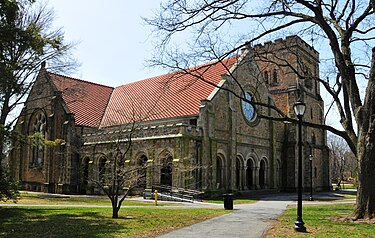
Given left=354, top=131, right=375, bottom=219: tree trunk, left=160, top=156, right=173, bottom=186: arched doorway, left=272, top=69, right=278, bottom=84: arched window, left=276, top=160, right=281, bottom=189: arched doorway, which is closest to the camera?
left=354, top=131, right=375, bottom=219: tree trunk

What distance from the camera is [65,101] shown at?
39.2 metres

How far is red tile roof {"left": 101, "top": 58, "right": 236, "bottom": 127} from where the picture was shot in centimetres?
3223

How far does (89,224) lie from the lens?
14.1 meters

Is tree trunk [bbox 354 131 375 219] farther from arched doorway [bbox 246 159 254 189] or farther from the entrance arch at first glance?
arched doorway [bbox 246 159 254 189]

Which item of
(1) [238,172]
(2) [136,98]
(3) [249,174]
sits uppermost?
(2) [136,98]

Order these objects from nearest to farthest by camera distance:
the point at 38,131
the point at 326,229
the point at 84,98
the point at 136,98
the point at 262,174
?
the point at 326,229 < the point at 262,174 < the point at 136,98 < the point at 38,131 < the point at 84,98

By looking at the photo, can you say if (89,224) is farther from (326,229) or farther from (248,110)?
(248,110)

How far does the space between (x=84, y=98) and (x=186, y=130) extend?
17.4 m

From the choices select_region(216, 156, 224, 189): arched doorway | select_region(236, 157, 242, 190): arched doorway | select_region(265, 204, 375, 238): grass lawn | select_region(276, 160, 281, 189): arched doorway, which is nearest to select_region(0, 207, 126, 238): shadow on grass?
select_region(265, 204, 375, 238): grass lawn

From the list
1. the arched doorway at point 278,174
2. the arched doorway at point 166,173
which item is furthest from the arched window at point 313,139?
the arched doorway at point 166,173

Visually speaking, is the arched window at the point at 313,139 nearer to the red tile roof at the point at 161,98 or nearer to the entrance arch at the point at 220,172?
the red tile roof at the point at 161,98

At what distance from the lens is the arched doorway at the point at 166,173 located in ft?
95.0

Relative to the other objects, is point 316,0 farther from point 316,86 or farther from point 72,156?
point 316,86

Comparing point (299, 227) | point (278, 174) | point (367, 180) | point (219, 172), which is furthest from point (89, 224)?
point (278, 174)
